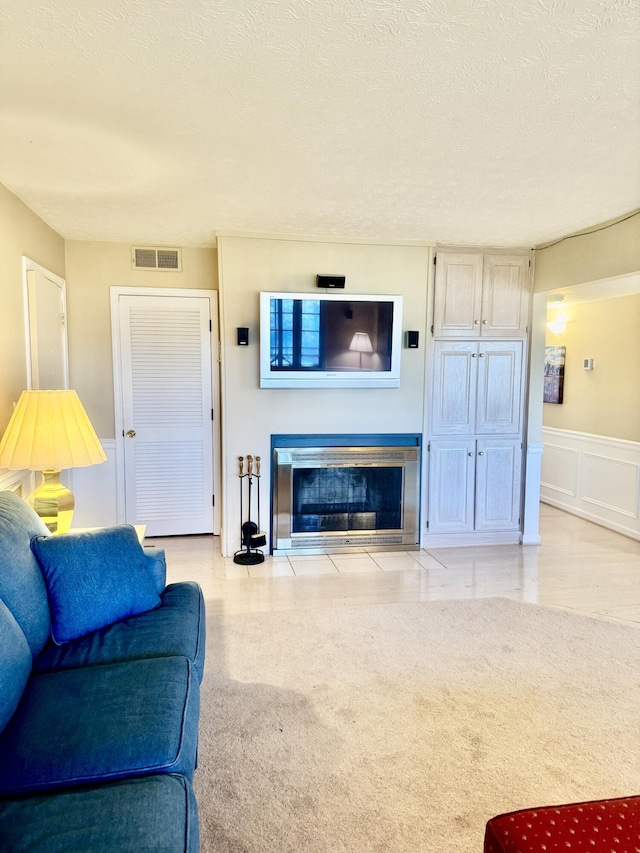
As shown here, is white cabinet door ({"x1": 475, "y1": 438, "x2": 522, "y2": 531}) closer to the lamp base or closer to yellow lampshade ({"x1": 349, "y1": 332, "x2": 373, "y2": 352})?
yellow lampshade ({"x1": 349, "y1": 332, "x2": 373, "y2": 352})

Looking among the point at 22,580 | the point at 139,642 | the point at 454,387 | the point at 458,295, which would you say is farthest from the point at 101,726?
the point at 458,295

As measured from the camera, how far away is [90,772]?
1320 millimetres

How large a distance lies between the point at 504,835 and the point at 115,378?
404 cm

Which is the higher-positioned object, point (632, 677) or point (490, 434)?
point (490, 434)

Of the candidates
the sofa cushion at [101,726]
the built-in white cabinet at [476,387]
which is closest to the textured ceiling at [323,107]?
the built-in white cabinet at [476,387]

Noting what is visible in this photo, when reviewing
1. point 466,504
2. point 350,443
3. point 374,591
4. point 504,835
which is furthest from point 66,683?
point 466,504

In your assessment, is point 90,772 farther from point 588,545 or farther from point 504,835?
point 588,545

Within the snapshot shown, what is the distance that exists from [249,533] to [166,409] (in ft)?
4.24

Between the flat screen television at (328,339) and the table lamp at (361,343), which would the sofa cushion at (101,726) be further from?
the table lamp at (361,343)

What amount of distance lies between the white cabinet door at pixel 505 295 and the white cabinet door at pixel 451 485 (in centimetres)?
96

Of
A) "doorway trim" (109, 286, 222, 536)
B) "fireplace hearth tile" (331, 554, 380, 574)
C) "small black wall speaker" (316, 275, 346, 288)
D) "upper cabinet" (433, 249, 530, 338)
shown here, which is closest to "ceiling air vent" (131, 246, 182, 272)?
"doorway trim" (109, 286, 222, 536)

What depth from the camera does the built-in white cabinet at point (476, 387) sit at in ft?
14.5

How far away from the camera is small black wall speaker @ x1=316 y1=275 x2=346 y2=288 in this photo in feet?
13.4

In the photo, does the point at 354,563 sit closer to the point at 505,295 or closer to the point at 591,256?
the point at 505,295
